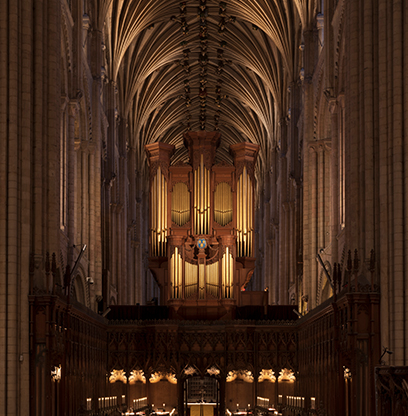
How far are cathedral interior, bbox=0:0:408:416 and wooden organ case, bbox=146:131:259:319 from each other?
0.11 metres

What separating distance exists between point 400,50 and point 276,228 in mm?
30155

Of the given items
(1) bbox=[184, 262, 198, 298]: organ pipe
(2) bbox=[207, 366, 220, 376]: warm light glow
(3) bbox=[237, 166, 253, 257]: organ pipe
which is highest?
(3) bbox=[237, 166, 253, 257]: organ pipe

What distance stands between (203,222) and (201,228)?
0.42 metres

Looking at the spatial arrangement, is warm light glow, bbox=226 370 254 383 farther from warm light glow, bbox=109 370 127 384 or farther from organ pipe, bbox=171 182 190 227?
organ pipe, bbox=171 182 190 227

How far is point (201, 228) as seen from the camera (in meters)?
40.0

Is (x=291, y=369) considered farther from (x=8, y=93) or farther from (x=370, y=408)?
(x=8, y=93)

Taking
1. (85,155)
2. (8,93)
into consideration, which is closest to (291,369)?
(85,155)

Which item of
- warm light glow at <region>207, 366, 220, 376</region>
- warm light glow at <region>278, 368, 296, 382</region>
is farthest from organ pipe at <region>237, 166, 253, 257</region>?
warm light glow at <region>278, 368, 296, 382</region>

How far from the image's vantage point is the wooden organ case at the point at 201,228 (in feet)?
123

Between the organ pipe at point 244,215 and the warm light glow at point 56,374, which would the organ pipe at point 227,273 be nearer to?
the organ pipe at point 244,215

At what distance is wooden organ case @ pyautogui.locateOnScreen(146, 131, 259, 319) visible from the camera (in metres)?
37.5

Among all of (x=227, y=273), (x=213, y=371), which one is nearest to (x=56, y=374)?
(x=213, y=371)

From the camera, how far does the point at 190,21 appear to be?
47031 millimetres

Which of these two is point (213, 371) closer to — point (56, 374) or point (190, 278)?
point (190, 278)
